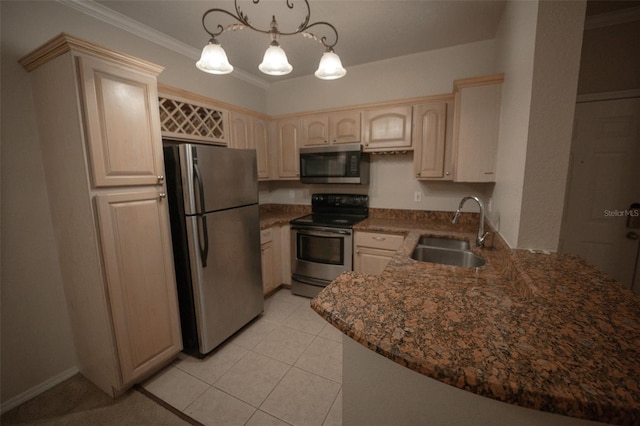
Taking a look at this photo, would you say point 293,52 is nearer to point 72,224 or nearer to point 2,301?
point 72,224

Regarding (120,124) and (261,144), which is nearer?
(120,124)

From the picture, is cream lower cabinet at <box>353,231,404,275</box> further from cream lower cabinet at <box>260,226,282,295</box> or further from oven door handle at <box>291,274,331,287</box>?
cream lower cabinet at <box>260,226,282,295</box>

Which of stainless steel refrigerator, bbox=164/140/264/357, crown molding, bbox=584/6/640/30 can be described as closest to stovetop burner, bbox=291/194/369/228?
stainless steel refrigerator, bbox=164/140/264/357

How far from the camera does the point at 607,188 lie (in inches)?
77.0

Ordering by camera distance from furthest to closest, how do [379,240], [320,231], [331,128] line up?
[331,128] → [320,231] → [379,240]

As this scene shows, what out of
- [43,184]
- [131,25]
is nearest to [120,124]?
[43,184]

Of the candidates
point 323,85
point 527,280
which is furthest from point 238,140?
point 527,280

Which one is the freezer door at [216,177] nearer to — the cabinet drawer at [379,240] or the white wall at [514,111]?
the cabinet drawer at [379,240]

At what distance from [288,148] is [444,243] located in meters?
2.01

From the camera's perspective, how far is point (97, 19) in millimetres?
1834

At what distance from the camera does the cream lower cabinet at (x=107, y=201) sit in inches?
53.3

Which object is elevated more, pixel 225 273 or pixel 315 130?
pixel 315 130

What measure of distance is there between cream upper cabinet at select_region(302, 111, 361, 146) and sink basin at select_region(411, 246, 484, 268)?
1.40 m

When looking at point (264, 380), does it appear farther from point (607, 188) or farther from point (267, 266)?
point (607, 188)
